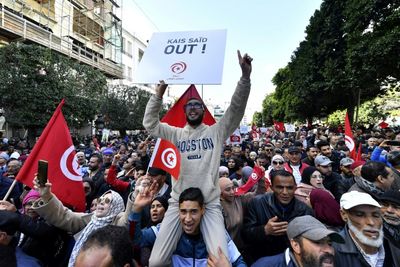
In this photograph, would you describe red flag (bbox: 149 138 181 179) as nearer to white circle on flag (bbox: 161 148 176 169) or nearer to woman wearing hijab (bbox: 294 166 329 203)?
white circle on flag (bbox: 161 148 176 169)

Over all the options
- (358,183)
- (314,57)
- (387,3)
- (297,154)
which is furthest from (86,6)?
(358,183)

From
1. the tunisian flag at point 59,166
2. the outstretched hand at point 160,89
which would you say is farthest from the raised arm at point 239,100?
the tunisian flag at point 59,166

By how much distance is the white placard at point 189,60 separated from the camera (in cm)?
365

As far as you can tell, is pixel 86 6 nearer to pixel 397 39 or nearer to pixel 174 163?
pixel 397 39

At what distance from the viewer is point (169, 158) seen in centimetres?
334

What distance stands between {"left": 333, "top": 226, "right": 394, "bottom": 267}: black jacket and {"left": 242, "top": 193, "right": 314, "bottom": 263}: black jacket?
64cm

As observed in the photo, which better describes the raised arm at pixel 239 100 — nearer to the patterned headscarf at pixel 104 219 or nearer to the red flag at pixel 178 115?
the red flag at pixel 178 115

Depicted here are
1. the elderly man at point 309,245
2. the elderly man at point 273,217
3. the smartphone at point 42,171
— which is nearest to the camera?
the elderly man at point 309,245

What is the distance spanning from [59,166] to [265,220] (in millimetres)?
2390

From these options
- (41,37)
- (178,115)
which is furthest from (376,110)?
(178,115)

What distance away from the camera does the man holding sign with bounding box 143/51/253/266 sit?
271 centimetres

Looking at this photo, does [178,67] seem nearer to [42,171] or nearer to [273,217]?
[42,171]

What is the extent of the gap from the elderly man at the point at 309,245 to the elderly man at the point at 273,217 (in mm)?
600

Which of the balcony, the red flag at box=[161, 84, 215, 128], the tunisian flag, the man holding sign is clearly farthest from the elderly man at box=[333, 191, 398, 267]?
the balcony
